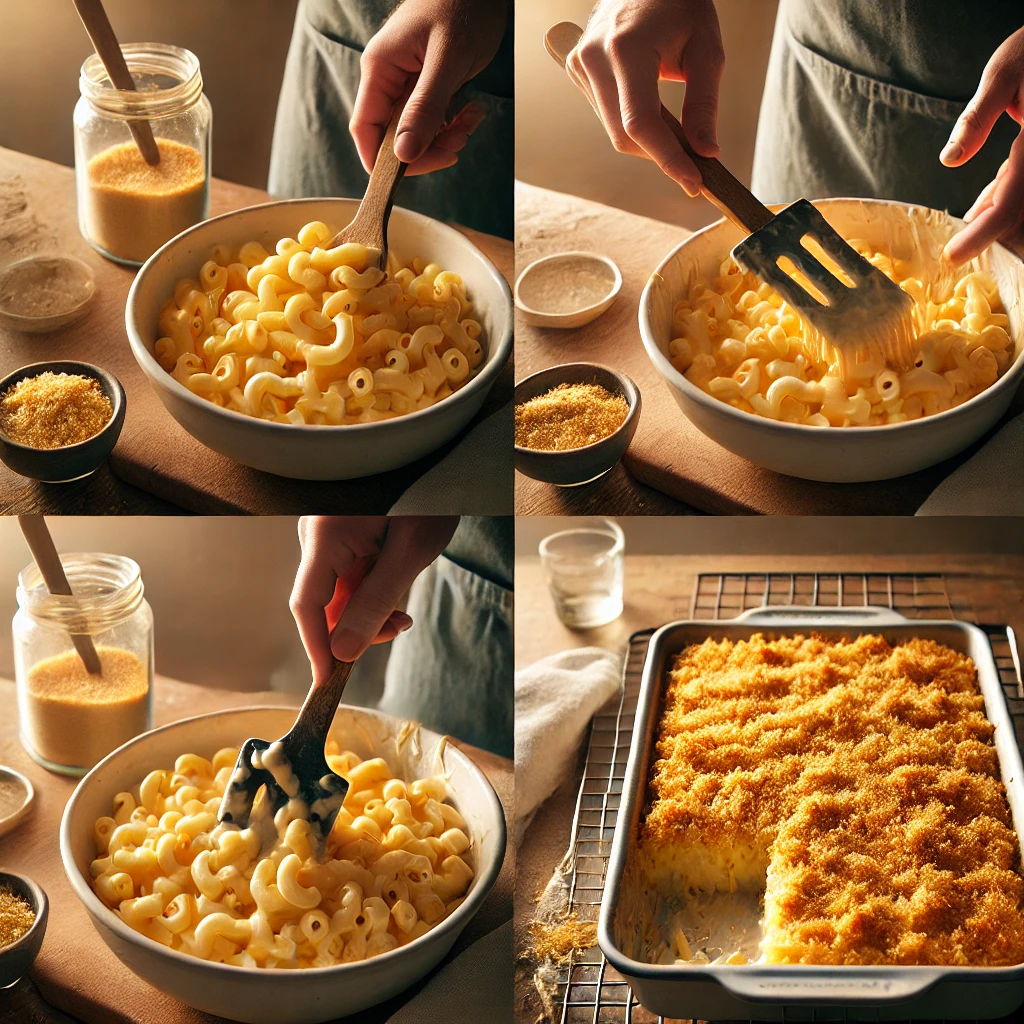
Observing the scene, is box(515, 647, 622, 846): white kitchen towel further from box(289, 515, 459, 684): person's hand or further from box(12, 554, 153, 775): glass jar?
box(12, 554, 153, 775): glass jar

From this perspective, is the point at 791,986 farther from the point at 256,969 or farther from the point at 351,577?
the point at 351,577

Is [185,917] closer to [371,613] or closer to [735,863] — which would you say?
[371,613]

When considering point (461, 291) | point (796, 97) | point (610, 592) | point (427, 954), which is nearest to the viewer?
point (427, 954)

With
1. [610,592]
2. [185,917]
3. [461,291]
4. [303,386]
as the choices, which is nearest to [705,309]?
[461,291]

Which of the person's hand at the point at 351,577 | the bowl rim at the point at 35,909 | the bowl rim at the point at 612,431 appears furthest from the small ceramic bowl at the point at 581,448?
the bowl rim at the point at 35,909

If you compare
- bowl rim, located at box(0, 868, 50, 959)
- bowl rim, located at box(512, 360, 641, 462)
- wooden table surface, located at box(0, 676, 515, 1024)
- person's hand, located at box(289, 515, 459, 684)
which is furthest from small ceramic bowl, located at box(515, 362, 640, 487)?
bowl rim, located at box(0, 868, 50, 959)

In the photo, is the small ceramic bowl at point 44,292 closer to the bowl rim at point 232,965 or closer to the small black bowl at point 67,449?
the small black bowl at point 67,449
